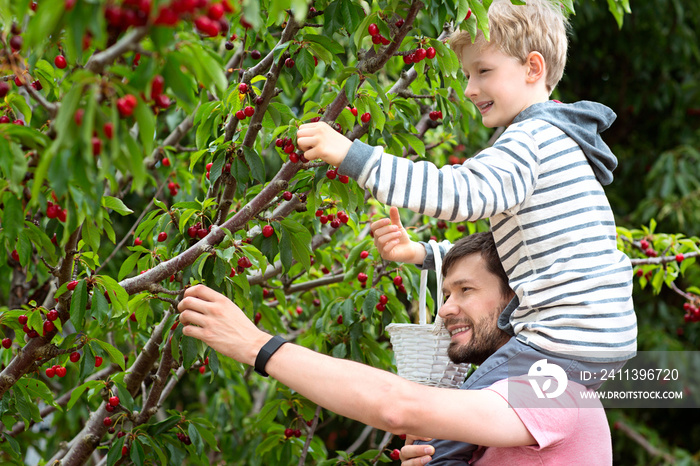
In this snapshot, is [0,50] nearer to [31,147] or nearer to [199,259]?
[31,147]

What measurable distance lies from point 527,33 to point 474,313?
31.3 inches

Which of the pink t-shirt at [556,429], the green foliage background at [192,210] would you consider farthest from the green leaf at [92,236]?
the pink t-shirt at [556,429]

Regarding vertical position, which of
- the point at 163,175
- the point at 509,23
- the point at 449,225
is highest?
the point at 509,23

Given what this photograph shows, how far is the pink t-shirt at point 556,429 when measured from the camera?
1551mm

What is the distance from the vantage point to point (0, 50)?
125cm

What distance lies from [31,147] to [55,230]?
586 mm

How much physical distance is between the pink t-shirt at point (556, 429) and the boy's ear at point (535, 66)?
33.2 inches

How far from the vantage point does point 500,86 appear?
1849mm

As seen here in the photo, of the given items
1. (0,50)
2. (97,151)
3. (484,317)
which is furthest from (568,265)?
(0,50)

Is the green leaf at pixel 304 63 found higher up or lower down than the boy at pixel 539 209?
higher up

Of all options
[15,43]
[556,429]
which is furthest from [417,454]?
[15,43]

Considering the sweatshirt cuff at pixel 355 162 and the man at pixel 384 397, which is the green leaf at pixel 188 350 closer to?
the man at pixel 384 397

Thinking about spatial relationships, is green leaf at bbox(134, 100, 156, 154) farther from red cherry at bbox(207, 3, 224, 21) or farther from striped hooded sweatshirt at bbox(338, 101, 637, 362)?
striped hooded sweatshirt at bbox(338, 101, 637, 362)

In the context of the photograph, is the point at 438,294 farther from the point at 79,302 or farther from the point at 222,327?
the point at 79,302
